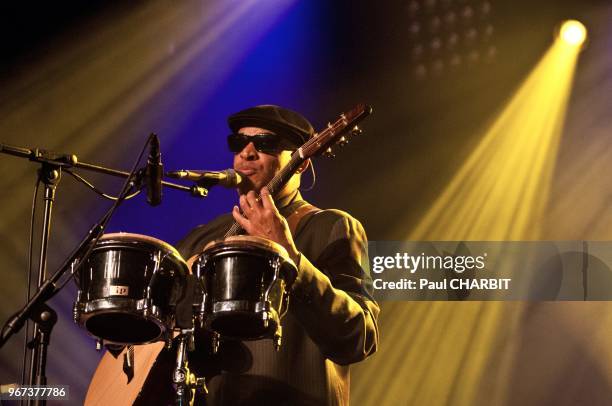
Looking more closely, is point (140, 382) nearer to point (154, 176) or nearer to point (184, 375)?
point (184, 375)

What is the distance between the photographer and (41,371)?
9.25 ft

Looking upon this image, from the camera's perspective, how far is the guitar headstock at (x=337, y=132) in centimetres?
340

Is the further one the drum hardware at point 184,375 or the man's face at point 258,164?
the man's face at point 258,164

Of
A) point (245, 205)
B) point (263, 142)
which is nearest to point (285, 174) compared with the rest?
point (263, 142)

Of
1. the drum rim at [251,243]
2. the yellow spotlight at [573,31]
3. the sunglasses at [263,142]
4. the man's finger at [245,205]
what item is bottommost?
the drum rim at [251,243]

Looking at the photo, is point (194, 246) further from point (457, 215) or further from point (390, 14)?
point (390, 14)

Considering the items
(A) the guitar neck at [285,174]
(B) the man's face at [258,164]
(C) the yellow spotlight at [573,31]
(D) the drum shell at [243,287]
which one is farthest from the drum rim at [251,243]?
(C) the yellow spotlight at [573,31]

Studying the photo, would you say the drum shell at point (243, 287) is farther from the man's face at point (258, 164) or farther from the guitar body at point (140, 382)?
the man's face at point (258, 164)

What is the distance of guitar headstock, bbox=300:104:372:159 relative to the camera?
3.40 meters

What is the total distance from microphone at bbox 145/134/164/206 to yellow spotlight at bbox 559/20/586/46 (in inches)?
153

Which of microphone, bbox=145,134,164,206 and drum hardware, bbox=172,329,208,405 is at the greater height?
microphone, bbox=145,134,164,206

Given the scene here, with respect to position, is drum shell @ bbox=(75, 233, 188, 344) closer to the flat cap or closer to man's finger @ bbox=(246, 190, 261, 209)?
man's finger @ bbox=(246, 190, 261, 209)

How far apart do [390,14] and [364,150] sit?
1005mm

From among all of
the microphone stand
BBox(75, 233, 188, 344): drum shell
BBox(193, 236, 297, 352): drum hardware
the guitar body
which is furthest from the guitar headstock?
the guitar body
